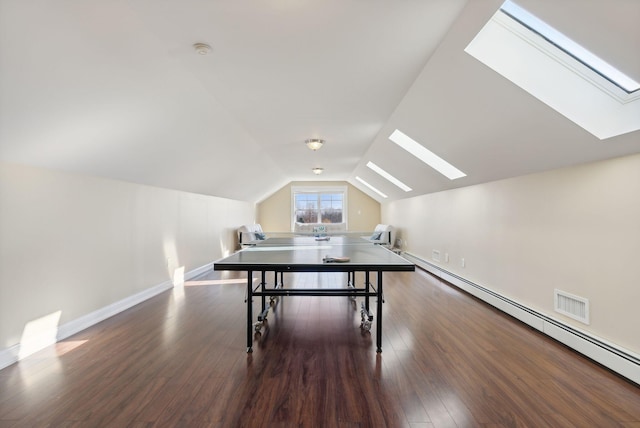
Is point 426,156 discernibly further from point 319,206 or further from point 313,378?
point 319,206

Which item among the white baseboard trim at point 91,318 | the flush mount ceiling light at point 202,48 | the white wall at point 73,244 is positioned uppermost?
the flush mount ceiling light at point 202,48

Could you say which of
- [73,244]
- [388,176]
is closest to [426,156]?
[388,176]

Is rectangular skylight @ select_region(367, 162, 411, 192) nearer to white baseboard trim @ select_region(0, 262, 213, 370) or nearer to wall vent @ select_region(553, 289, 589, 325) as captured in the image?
wall vent @ select_region(553, 289, 589, 325)

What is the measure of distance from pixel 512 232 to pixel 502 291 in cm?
73

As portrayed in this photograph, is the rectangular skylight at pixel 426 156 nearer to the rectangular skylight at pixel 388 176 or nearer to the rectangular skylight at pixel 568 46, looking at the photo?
the rectangular skylight at pixel 388 176

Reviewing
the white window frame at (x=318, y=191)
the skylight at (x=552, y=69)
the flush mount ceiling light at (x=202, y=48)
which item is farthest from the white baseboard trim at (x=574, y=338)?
the white window frame at (x=318, y=191)

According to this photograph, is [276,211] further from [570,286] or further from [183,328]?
[570,286]

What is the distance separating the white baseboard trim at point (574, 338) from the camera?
6.86 ft

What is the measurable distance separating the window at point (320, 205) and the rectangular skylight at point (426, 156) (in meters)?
6.17

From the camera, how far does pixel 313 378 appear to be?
213cm

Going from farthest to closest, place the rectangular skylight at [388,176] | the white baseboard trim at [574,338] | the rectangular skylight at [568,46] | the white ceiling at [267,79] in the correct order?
the rectangular skylight at [388,176]
the white baseboard trim at [574,338]
the rectangular skylight at [568,46]
the white ceiling at [267,79]

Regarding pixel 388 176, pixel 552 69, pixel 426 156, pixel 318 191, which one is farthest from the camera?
pixel 318 191

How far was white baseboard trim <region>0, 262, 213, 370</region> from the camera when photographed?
7.63ft

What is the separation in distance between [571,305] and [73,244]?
4.51 meters
